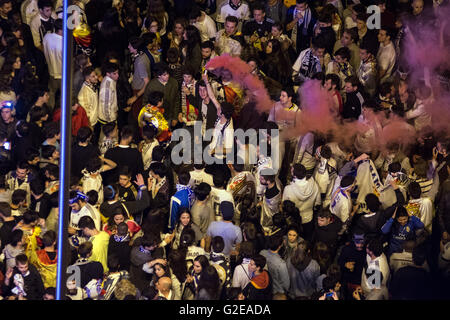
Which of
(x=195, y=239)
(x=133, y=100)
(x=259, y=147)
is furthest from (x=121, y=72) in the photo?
(x=195, y=239)

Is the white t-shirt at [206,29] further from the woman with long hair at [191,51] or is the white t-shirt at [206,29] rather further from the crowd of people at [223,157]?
the woman with long hair at [191,51]

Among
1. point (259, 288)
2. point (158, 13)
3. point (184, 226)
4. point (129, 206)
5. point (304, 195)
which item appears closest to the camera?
point (259, 288)

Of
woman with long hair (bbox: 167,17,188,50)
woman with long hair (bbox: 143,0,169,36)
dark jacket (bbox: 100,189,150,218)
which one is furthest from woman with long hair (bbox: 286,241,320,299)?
woman with long hair (bbox: 143,0,169,36)

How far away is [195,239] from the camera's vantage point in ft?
23.8

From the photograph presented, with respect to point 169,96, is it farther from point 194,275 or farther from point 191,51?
point 194,275

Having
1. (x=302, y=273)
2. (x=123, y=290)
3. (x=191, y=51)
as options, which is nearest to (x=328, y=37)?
(x=191, y=51)

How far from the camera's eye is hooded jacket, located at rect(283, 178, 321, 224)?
756cm

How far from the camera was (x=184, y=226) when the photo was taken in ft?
23.9

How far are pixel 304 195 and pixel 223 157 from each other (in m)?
0.91

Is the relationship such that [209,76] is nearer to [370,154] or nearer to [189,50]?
[189,50]

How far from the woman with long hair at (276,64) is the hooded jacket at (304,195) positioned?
1.51 metres

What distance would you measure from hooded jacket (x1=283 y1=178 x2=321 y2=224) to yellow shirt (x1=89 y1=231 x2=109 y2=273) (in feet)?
5.49

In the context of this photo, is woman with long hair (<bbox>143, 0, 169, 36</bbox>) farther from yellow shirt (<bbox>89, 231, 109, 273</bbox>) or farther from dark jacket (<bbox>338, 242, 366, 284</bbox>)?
dark jacket (<bbox>338, 242, 366, 284</bbox>)

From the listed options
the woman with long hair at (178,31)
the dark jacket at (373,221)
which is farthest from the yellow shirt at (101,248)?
the woman with long hair at (178,31)
